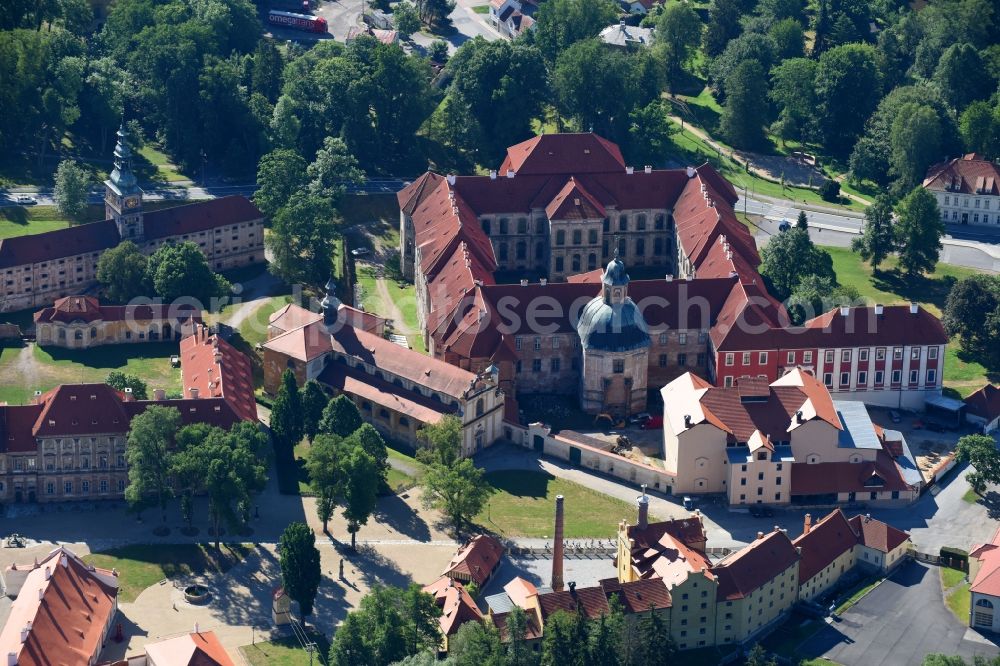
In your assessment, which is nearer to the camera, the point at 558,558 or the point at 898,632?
the point at 898,632

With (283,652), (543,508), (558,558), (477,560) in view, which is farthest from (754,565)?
(283,652)

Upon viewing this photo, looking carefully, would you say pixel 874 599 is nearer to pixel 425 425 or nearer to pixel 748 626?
pixel 748 626

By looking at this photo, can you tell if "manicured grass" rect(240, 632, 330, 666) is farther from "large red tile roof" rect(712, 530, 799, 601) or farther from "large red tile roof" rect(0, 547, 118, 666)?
"large red tile roof" rect(712, 530, 799, 601)

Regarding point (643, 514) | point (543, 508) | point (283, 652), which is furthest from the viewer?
point (543, 508)

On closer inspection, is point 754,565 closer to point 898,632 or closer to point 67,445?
point 898,632

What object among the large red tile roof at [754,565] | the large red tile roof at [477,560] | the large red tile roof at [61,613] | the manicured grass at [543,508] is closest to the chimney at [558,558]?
the large red tile roof at [477,560]

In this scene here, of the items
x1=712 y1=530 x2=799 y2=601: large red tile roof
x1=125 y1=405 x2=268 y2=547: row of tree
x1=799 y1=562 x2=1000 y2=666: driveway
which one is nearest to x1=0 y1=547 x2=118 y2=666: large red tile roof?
x1=125 y1=405 x2=268 y2=547: row of tree
